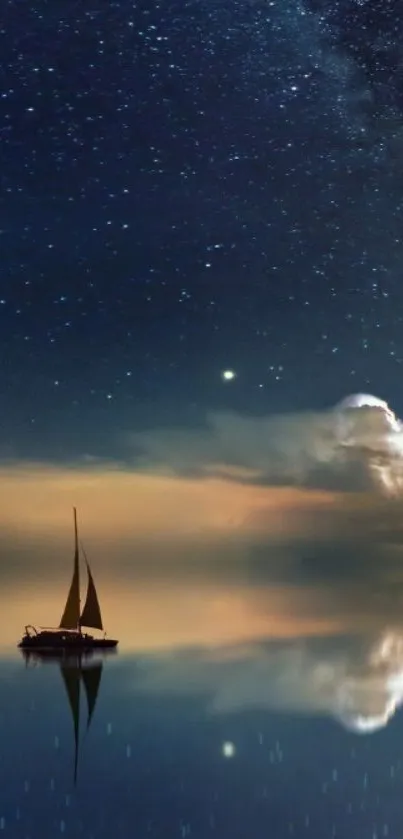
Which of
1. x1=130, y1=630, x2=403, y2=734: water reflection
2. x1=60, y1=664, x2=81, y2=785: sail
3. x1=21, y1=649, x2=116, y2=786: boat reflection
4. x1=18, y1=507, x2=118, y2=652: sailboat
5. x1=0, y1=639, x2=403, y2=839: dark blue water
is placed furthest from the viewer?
x1=18, y1=507, x2=118, y2=652: sailboat

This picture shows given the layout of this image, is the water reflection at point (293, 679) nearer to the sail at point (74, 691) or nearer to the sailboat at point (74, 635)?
the sail at point (74, 691)

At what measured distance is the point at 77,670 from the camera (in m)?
47.9

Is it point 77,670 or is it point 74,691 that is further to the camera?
point 77,670

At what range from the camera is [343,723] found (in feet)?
112

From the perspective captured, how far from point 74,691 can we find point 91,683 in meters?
1.72

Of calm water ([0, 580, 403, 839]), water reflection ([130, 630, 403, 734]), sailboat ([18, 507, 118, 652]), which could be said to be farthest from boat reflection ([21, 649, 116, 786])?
water reflection ([130, 630, 403, 734])

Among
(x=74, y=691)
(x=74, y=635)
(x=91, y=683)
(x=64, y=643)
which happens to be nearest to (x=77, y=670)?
(x=64, y=643)

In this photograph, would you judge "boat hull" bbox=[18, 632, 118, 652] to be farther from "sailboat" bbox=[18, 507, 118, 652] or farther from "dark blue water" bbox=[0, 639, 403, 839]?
"dark blue water" bbox=[0, 639, 403, 839]

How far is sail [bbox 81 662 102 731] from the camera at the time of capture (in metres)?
38.6

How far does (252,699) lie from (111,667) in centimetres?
1038

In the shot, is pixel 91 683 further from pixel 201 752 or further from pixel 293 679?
pixel 201 752

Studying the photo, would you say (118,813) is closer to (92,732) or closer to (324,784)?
(324,784)

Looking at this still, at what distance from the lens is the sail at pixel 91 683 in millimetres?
38609

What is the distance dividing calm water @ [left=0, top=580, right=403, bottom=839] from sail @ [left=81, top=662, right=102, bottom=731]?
8 cm
